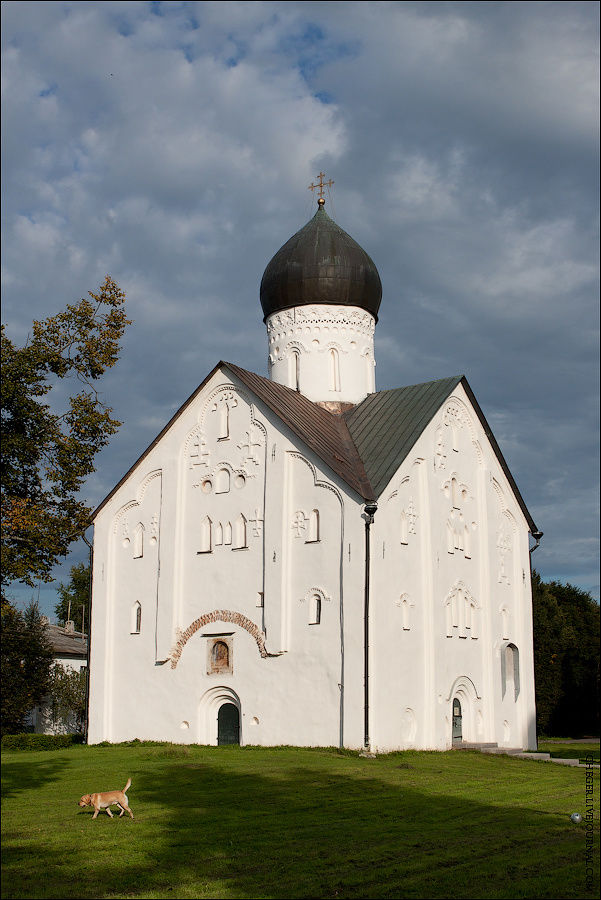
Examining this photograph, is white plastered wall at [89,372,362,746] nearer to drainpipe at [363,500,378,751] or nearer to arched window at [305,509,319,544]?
arched window at [305,509,319,544]

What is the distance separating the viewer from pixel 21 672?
34.2 m

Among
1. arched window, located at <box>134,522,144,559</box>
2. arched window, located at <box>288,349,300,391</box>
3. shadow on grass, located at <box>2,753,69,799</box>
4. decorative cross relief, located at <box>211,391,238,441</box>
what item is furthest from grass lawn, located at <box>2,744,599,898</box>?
arched window, located at <box>288,349,300,391</box>

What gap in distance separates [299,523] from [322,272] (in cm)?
919

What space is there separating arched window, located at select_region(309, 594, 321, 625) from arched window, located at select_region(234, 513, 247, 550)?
268 cm

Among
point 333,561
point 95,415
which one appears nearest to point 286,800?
point 95,415

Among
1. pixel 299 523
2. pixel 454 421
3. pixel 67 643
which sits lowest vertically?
pixel 67 643

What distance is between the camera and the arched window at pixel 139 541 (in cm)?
2619

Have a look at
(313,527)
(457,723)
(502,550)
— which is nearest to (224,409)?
(313,527)

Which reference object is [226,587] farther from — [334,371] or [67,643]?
[67,643]

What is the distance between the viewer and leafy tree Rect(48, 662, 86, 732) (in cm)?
3706

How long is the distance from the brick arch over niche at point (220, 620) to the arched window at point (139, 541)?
2819 mm

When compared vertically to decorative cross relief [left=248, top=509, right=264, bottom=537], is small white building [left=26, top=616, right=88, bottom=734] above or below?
below

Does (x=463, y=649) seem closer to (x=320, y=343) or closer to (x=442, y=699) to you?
(x=442, y=699)

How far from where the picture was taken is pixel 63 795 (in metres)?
13.6
